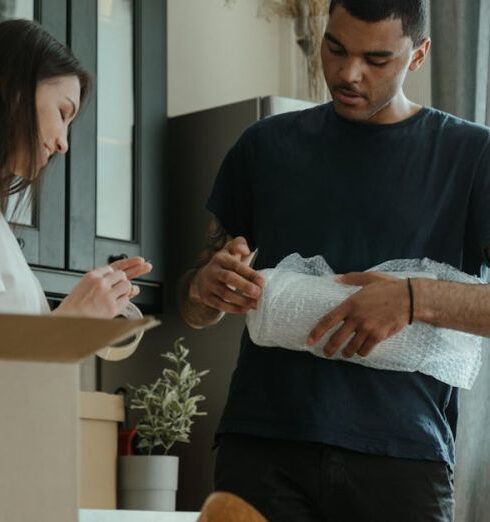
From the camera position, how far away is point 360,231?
1.72m

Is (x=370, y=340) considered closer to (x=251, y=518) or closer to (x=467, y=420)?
(x=251, y=518)

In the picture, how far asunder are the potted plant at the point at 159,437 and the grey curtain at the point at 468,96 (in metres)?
0.63

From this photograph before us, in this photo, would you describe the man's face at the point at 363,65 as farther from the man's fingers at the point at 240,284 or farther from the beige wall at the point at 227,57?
the beige wall at the point at 227,57

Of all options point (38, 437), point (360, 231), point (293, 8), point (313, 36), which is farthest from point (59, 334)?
point (293, 8)

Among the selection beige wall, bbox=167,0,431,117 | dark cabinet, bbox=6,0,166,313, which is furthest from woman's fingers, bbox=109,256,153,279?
beige wall, bbox=167,0,431,117

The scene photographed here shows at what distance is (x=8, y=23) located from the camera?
71.6 inches

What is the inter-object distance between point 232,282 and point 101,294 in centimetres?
17

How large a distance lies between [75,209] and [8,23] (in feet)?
3.66

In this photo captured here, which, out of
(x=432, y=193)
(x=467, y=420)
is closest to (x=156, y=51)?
(x=467, y=420)

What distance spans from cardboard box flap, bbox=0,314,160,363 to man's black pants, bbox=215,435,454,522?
79 cm

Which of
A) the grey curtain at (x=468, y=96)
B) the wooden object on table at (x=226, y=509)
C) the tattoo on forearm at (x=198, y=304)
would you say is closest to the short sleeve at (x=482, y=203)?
the tattoo on forearm at (x=198, y=304)

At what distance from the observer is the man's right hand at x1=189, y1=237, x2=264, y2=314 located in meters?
1.62

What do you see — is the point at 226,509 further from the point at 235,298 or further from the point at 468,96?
the point at 468,96

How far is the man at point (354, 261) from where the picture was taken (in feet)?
5.32
